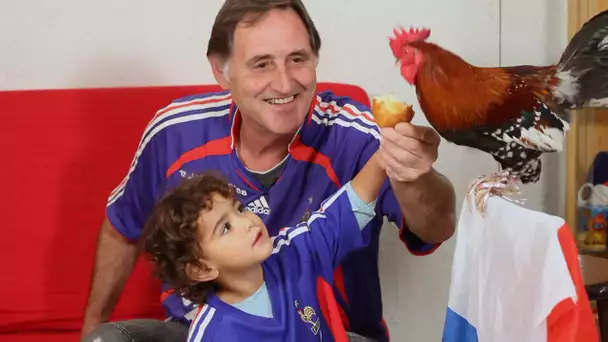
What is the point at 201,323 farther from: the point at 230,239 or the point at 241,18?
the point at 241,18

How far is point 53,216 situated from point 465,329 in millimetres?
1172

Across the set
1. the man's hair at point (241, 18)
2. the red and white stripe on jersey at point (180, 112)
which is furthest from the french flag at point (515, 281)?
the red and white stripe on jersey at point (180, 112)

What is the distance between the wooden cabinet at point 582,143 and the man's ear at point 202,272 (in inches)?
49.8

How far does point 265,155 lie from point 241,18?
0.91 ft

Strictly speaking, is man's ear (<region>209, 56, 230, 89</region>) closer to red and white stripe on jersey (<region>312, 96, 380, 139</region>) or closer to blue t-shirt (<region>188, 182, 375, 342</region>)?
red and white stripe on jersey (<region>312, 96, 380, 139</region>)

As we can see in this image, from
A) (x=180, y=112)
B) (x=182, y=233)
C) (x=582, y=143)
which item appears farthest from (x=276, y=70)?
(x=582, y=143)

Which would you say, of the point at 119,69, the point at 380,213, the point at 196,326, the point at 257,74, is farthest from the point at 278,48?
the point at 119,69

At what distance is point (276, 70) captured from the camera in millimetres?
1332

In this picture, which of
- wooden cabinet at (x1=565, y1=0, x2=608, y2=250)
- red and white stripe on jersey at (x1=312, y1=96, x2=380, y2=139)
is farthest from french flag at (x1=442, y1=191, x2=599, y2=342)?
wooden cabinet at (x1=565, y1=0, x2=608, y2=250)

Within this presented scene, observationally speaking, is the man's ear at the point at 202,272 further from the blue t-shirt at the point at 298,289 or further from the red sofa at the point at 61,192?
the red sofa at the point at 61,192

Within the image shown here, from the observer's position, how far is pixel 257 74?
1.34m

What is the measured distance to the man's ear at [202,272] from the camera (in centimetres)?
112

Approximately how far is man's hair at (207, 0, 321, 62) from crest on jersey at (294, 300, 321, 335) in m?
0.52

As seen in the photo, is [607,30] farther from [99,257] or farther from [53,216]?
[53,216]
